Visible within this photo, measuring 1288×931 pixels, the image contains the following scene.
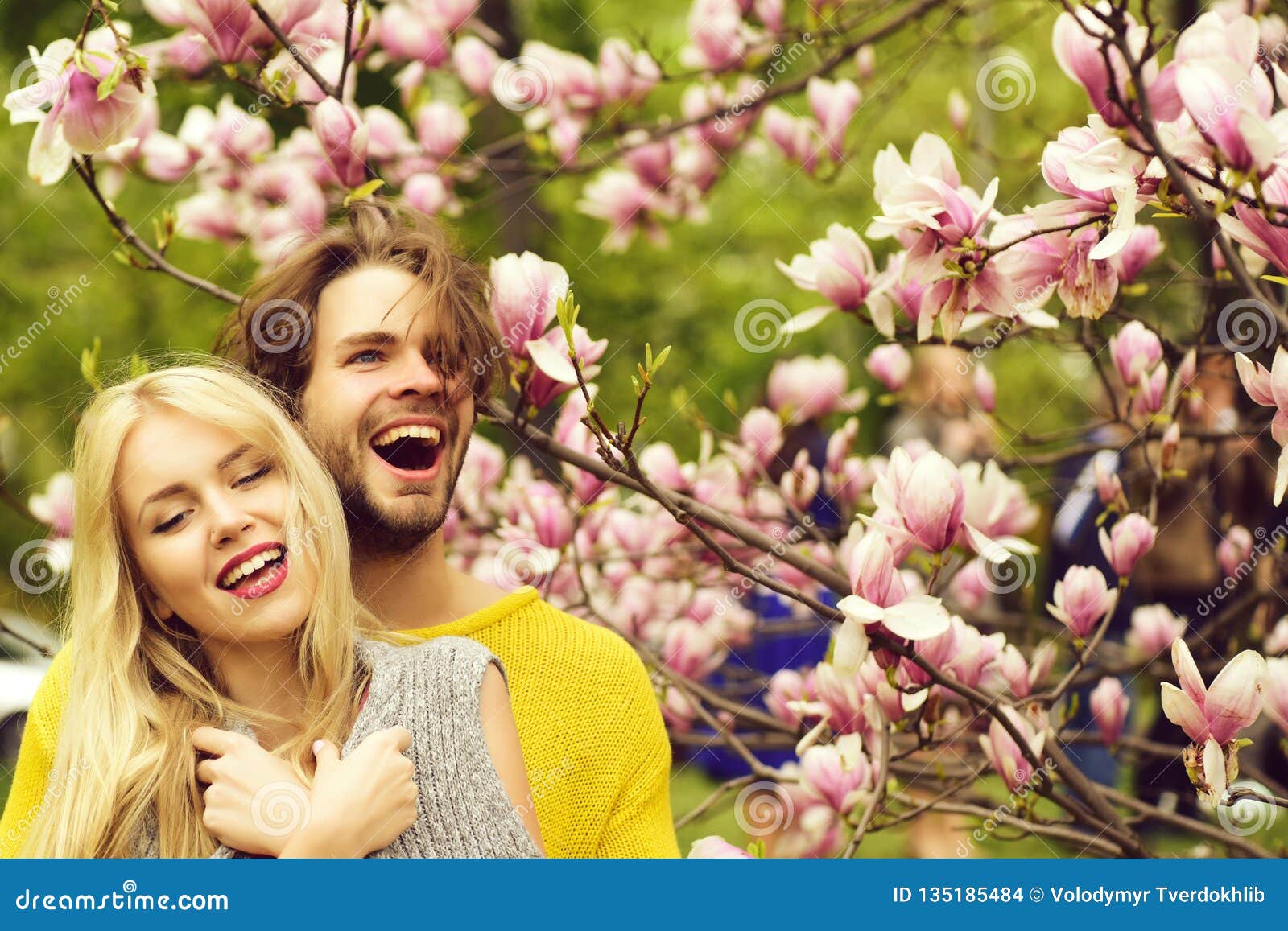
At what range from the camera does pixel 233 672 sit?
1.65 metres

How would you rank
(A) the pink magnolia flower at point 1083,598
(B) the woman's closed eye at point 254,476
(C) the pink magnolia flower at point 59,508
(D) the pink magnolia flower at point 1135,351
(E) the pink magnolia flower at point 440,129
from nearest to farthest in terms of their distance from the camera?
(B) the woman's closed eye at point 254,476 < (A) the pink magnolia flower at point 1083,598 < (D) the pink magnolia flower at point 1135,351 < (C) the pink magnolia flower at point 59,508 < (E) the pink magnolia flower at point 440,129

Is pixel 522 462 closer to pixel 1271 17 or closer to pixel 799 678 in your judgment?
pixel 799 678

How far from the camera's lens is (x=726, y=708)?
215cm

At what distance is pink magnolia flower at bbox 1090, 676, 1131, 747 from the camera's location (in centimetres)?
230

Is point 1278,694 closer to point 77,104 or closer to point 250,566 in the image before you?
point 250,566

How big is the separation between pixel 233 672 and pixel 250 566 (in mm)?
170

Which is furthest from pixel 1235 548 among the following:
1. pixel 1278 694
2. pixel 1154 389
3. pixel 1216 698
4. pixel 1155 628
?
pixel 1216 698

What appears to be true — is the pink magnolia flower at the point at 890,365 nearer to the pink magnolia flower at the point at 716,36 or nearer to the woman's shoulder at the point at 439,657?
the pink magnolia flower at the point at 716,36

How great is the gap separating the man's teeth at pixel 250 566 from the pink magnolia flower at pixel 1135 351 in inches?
55.7

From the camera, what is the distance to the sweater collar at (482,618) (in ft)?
6.04

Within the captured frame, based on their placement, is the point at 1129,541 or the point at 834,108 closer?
the point at 1129,541

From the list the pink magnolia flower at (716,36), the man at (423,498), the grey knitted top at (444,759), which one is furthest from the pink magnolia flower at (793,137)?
the grey knitted top at (444,759)

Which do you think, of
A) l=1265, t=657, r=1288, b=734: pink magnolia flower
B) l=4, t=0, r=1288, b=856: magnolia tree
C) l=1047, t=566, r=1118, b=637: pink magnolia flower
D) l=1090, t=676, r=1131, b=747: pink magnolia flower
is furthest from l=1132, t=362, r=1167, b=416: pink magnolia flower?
l=1265, t=657, r=1288, b=734: pink magnolia flower

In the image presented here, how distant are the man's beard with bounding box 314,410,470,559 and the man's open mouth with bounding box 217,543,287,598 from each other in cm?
17
